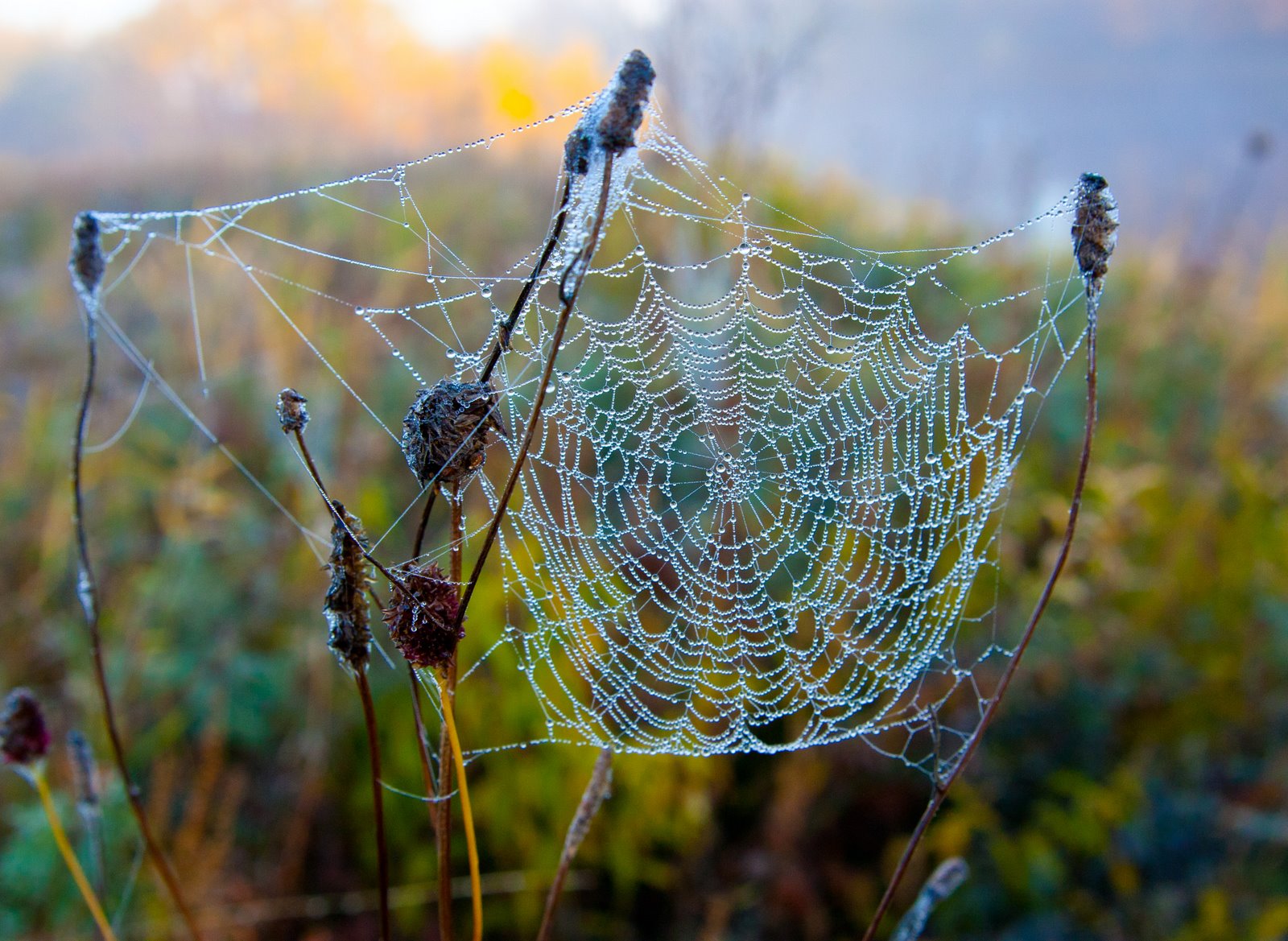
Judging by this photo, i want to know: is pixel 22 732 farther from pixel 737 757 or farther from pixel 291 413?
pixel 737 757

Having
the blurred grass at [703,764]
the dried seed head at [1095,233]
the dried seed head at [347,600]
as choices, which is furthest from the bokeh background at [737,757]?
the dried seed head at [1095,233]

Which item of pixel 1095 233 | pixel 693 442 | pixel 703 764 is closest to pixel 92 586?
→ pixel 1095 233

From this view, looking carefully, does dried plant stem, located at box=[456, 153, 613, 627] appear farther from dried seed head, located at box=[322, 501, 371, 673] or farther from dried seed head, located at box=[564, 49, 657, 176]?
dried seed head, located at box=[322, 501, 371, 673]

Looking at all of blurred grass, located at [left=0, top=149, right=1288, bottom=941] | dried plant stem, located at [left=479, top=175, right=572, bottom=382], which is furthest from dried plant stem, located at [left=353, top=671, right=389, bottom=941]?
blurred grass, located at [left=0, top=149, right=1288, bottom=941]

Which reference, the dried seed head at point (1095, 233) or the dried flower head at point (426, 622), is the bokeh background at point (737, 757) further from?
the dried seed head at point (1095, 233)

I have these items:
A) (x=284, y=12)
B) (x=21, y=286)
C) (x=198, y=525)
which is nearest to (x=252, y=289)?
(x=198, y=525)

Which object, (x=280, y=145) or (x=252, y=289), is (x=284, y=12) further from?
(x=252, y=289)
